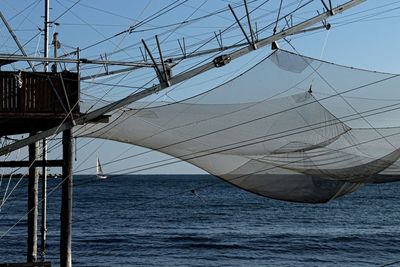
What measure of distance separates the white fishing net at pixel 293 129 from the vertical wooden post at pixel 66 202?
2.45 m

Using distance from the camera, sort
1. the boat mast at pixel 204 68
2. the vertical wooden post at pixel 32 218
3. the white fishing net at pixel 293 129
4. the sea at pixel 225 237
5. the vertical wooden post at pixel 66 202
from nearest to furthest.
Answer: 1. the boat mast at pixel 204 68
2. the white fishing net at pixel 293 129
3. the vertical wooden post at pixel 66 202
4. the vertical wooden post at pixel 32 218
5. the sea at pixel 225 237

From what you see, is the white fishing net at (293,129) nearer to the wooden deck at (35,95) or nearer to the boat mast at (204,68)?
the boat mast at (204,68)

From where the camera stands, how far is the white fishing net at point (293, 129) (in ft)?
41.2

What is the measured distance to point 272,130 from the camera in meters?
13.1

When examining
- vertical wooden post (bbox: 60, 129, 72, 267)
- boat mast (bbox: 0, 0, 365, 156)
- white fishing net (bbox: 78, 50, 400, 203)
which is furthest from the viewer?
vertical wooden post (bbox: 60, 129, 72, 267)

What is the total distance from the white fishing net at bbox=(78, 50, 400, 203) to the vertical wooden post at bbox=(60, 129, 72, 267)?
8.05ft

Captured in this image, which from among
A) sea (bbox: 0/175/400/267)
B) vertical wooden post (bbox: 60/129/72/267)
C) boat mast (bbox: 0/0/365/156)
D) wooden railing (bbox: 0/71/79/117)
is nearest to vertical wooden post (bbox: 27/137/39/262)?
sea (bbox: 0/175/400/267)

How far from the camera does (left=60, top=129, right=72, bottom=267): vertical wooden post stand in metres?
15.4

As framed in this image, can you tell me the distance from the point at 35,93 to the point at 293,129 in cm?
566

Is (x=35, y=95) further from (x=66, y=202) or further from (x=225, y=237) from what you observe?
(x=225, y=237)

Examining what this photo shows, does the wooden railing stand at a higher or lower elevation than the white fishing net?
higher

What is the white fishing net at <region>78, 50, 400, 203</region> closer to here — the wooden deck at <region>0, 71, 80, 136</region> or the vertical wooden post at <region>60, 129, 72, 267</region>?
the wooden deck at <region>0, 71, 80, 136</region>

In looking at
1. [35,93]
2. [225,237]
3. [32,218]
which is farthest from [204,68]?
[225,237]

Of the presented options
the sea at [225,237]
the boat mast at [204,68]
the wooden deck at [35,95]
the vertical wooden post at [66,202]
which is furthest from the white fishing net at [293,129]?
the sea at [225,237]
